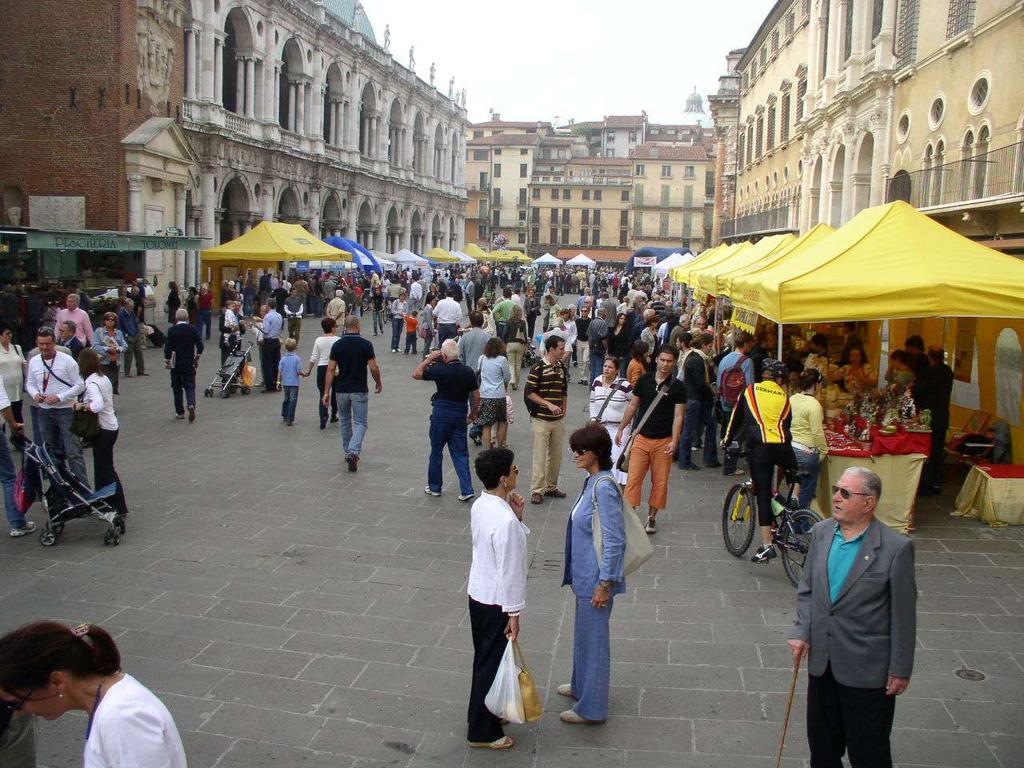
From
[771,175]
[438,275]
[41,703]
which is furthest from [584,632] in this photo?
[438,275]

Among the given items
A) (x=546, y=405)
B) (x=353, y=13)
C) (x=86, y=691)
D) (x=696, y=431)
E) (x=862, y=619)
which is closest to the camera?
(x=86, y=691)

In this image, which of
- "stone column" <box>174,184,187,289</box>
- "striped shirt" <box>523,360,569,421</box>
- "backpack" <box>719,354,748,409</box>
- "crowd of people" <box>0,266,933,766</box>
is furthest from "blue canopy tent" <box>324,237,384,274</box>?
"striped shirt" <box>523,360,569,421</box>

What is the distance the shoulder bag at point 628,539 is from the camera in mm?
4820

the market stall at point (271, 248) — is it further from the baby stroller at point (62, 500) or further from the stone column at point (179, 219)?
the baby stroller at point (62, 500)

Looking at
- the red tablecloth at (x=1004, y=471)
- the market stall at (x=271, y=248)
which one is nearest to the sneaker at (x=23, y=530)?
the red tablecloth at (x=1004, y=471)

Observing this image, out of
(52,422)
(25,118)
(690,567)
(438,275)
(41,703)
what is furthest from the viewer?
(438,275)

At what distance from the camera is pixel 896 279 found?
824 cm

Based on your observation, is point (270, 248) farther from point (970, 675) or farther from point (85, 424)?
point (970, 675)

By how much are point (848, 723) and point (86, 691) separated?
2.90m

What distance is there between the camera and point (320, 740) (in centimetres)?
484

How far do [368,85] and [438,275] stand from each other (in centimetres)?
1148

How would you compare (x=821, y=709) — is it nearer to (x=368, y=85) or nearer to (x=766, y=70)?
(x=766, y=70)

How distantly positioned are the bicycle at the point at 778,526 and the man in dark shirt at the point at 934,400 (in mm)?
3051

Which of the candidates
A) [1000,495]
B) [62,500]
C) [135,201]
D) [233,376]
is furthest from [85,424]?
[135,201]
